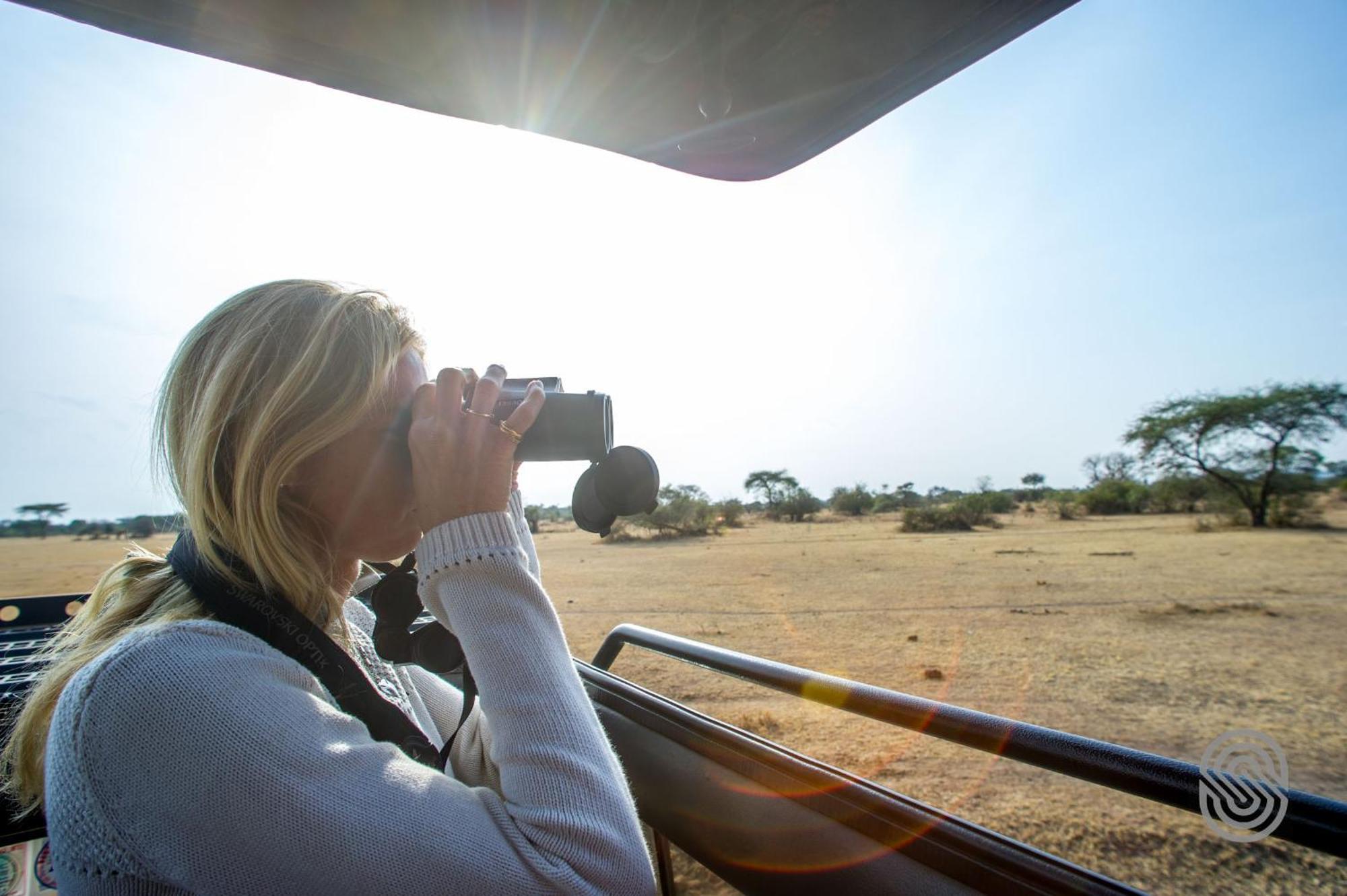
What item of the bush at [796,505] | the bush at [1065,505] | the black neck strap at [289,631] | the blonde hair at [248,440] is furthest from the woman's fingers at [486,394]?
the bush at [1065,505]

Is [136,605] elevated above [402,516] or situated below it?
below

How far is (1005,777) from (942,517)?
9.57 metres

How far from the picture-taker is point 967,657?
11.9 feet

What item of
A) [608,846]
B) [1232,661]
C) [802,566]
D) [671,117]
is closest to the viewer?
[608,846]

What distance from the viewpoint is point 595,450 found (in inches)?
39.4

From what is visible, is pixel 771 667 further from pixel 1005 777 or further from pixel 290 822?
pixel 1005 777

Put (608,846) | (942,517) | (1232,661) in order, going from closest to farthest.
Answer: (608,846) → (1232,661) → (942,517)

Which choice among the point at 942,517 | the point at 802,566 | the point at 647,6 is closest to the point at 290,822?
the point at 647,6

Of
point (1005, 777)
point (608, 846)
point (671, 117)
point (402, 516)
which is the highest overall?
point (671, 117)

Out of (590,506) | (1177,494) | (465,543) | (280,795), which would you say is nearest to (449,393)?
(465,543)

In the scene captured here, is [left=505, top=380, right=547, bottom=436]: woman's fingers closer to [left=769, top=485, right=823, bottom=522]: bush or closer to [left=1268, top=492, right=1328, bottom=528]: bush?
[left=1268, top=492, right=1328, bottom=528]: bush

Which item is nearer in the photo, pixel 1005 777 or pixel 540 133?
pixel 540 133

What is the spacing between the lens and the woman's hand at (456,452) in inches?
32.3

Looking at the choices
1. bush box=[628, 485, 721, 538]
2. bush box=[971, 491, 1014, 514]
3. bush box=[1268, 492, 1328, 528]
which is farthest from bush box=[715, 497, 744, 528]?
bush box=[1268, 492, 1328, 528]
